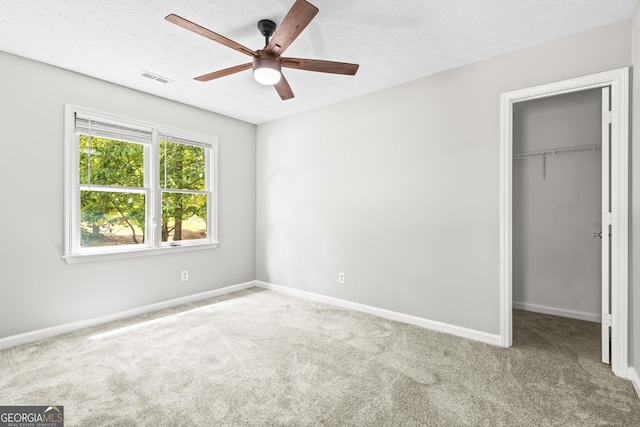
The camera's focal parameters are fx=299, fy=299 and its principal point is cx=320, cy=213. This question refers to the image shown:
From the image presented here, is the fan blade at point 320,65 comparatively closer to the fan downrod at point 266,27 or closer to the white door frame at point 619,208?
the fan downrod at point 266,27

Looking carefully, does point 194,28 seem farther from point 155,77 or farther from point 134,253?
point 134,253

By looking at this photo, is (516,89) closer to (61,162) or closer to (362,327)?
(362,327)

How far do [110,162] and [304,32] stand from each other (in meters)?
2.58

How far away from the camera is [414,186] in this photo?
126 inches

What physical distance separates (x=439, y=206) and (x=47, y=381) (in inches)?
137

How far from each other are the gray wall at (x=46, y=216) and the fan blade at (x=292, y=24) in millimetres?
2311

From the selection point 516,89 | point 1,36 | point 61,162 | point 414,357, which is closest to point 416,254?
point 414,357

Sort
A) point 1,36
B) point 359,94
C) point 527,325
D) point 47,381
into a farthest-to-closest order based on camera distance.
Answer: point 359,94
point 527,325
point 1,36
point 47,381

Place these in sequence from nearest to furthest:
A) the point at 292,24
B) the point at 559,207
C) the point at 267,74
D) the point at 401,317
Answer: the point at 292,24, the point at 267,74, the point at 401,317, the point at 559,207

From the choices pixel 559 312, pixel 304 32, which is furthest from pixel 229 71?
pixel 559 312

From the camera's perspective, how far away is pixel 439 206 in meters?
3.03

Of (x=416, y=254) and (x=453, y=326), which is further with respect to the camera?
(x=416, y=254)

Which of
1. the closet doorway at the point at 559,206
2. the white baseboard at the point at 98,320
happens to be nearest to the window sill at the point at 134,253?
A: the white baseboard at the point at 98,320

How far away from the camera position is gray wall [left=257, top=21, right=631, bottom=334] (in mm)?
2682
